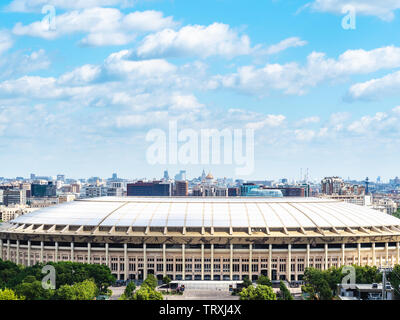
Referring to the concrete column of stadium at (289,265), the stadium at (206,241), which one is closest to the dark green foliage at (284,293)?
the concrete column of stadium at (289,265)

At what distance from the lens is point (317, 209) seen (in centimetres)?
9819

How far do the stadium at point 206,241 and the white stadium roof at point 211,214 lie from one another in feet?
0.58

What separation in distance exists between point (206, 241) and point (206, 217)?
229 inches

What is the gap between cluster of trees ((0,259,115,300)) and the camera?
62844 millimetres

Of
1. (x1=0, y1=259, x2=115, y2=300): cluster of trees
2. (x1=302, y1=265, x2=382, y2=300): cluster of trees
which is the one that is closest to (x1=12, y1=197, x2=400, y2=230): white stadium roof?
(x1=0, y1=259, x2=115, y2=300): cluster of trees

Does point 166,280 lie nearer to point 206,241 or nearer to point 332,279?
point 206,241

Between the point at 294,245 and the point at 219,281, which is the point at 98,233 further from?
the point at 294,245

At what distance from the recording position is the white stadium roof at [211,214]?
89.9m

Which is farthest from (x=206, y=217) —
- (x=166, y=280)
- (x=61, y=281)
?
(x=61, y=281)

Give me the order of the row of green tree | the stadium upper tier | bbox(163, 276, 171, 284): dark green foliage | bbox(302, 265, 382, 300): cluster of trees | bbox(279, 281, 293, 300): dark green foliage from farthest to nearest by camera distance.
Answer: the stadium upper tier, bbox(163, 276, 171, 284): dark green foliage, bbox(302, 265, 382, 300): cluster of trees, the row of green tree, bbox(279, 281, 293, 300): dark green foliage

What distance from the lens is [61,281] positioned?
71.4 m

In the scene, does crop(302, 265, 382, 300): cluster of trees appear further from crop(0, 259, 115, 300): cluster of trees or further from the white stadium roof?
crop(0, 259, 115, 300): cluster of trees

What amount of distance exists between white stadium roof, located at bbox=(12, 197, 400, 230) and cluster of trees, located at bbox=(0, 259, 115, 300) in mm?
14752
